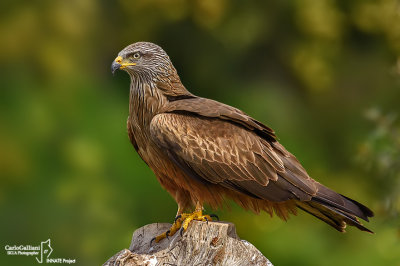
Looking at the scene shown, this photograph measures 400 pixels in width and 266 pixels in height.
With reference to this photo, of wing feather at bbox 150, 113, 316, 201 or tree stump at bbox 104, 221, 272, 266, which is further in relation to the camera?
wing feather at bbox 150, 113, 316, 201

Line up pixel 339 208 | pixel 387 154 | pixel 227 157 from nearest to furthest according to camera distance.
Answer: pixel 339 208, pixel 227 157, pixel 387 154

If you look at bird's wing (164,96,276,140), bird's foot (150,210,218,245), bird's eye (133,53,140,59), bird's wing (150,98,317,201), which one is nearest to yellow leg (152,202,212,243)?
bird's foot (150,210,218,245)

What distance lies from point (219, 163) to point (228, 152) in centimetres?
12

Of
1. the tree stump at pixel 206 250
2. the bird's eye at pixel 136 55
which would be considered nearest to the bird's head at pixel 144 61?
the bird's eye at pixel 136 55

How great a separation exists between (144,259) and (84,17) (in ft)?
22.5

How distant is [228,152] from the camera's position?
20.2ft

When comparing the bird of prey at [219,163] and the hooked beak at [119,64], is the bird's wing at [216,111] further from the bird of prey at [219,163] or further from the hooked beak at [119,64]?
the hooked beak at [119,64]

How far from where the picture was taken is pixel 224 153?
6.14m

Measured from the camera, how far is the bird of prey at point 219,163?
6.00m

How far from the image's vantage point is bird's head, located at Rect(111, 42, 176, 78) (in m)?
6.41

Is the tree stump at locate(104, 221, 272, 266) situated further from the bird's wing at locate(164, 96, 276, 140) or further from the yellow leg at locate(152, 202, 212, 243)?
the bird's wing at locate(164, 96, 276, 140)

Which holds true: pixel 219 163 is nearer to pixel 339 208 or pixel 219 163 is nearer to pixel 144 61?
pixel 339 208

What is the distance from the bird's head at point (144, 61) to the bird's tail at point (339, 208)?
1.42m

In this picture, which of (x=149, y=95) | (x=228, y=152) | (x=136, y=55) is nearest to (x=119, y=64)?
(x=136, y=55)
